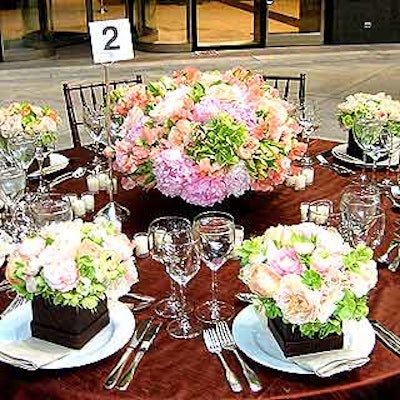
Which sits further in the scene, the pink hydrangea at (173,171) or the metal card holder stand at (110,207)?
the metal card holder stand at (110,207)

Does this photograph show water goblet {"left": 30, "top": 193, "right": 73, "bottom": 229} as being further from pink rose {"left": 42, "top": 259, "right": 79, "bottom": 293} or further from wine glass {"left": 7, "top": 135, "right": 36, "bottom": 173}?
pink rose {"left": 42, "top": 259, "right": 79, "bottom": 293}

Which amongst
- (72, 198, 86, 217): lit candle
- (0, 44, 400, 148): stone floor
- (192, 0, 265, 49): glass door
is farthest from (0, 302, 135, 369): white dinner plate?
(192, 0, 265, 49): glass door

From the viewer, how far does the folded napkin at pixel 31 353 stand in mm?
1741

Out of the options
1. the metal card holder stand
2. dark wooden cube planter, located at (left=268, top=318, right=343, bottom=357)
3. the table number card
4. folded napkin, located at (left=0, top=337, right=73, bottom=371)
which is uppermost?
the table number card

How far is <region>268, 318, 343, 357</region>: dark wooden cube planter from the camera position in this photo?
5.73 feet

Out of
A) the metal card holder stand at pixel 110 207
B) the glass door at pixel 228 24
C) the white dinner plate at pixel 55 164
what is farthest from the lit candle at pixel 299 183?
the glass door at pixel 228 24

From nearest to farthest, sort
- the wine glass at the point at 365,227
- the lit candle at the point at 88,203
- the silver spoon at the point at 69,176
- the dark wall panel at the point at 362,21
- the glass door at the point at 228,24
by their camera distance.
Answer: the wine glass at the point at 365,227 < the lit candle at the point at 88,203 < the silver spoon at the point at 69,176 < the glass door at the point at 228,24 < the dark wall panel at the point at 362,21

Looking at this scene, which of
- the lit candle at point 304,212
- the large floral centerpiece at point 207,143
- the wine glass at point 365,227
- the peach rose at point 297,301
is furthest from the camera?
the lit candle at point 304,212

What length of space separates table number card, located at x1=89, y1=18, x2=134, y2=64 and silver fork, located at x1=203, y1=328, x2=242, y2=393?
104 centimetres

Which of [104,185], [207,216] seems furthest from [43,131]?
[207,216]

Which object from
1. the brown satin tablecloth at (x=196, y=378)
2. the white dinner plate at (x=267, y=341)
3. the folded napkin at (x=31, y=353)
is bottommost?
the brown satin tablecloth at (x=196, y=378)

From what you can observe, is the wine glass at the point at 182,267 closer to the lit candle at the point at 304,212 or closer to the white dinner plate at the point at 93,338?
the white dinner plate at the point at 93,338

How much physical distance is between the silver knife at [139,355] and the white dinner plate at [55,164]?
3.78 feet

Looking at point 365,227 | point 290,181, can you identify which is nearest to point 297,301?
point 365,227
